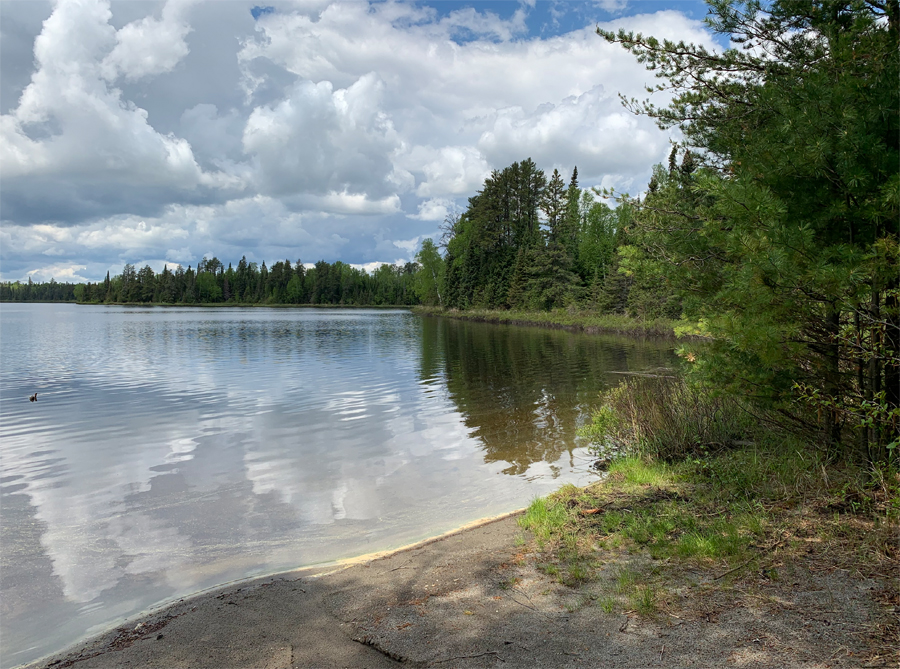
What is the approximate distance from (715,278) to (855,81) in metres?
2.50

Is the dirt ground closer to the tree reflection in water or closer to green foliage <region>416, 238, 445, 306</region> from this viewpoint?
the tree reflection in water

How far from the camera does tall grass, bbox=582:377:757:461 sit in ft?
27.1

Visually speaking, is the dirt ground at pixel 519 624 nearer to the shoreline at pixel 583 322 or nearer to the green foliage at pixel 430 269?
the shoreline at pixel 583 322

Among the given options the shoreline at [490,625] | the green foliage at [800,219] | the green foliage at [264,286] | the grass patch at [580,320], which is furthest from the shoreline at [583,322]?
the green foliage at [264,286]

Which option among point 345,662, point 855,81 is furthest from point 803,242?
point 345,662

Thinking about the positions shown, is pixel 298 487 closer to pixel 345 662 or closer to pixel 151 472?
pixel 151 472

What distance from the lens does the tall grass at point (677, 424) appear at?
27.1 ft

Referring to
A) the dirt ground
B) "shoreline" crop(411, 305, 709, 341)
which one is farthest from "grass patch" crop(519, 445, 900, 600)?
"shoreline" crop(411, 305, 709, 341)

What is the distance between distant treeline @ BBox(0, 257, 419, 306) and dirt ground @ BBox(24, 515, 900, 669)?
5692 inches

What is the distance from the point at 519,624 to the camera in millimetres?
4219

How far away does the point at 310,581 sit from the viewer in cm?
573

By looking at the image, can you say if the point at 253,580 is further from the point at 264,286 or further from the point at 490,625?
the point at 264,286

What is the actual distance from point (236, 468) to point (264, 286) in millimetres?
161382

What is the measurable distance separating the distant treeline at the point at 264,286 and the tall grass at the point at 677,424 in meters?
140
